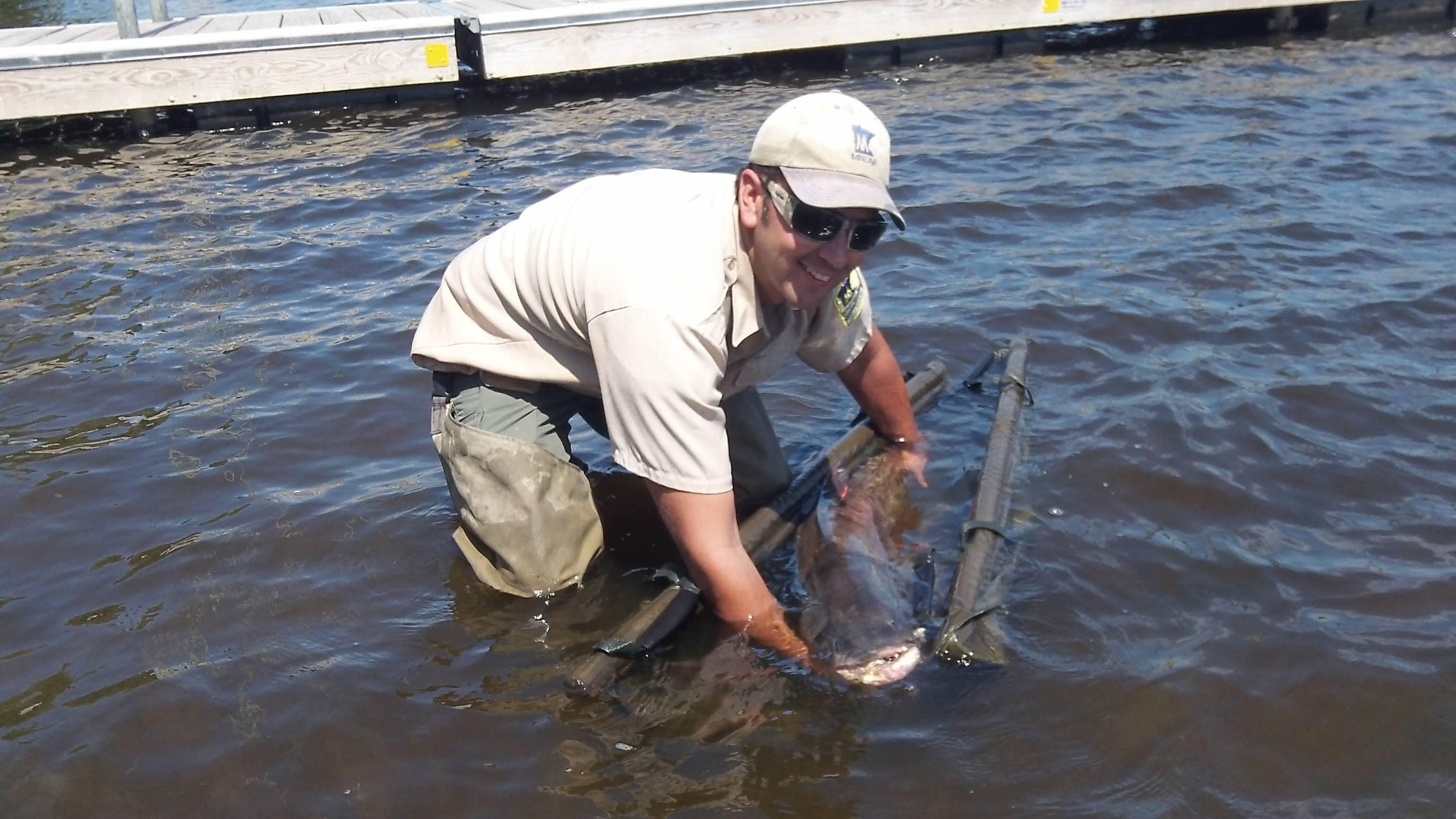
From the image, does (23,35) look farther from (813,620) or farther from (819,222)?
(819,222)

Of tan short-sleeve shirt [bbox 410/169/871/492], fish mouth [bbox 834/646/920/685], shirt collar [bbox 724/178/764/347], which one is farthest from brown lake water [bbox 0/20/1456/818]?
shirt collar [bbox 724/178/764/347]

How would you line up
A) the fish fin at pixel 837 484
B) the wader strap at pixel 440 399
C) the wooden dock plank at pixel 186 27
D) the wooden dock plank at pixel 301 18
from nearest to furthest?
1. the wader strap at pixel 440 399
2. the fish fin at pixel 837 484
3. the wooden dock plank at pixel 186 27
4. the wooden dock plank at pixel 301 18

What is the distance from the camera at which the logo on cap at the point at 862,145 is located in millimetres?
3039

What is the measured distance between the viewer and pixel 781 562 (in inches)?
164

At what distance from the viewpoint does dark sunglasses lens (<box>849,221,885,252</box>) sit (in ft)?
10.1

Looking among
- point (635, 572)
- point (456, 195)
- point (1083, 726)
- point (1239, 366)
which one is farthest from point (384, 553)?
point (456, 195)

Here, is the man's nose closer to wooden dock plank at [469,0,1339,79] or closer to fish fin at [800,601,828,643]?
fish fin at [800,601,828,643]

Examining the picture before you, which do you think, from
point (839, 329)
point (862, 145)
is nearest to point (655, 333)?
point (862, 145)

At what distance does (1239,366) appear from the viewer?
18.0ft

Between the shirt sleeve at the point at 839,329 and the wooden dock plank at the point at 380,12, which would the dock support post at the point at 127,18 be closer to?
the wooden dock plank at the point at 380,12

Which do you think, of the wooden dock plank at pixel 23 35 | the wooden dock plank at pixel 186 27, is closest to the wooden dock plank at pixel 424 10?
the wooden dock plank at pixel 186 27

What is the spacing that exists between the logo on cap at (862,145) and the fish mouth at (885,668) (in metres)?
1.43

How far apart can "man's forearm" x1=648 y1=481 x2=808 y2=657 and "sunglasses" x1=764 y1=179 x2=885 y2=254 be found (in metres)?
0.73

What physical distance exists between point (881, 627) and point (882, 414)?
44.8 inches
